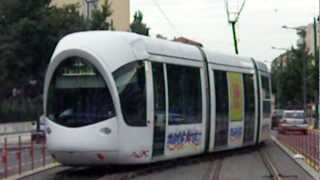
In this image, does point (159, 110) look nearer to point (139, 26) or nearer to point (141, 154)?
point (141, 154)

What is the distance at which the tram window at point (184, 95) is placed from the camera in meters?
22.8

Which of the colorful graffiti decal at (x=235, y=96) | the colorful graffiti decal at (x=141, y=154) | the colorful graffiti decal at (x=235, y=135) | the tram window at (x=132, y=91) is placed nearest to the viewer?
the tram window at (x=132, y=91)

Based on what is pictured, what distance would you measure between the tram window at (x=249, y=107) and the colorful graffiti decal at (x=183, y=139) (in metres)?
5.39

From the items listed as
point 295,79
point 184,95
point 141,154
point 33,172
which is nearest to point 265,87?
point 184,95

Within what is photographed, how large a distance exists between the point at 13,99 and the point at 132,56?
3802 centimetres

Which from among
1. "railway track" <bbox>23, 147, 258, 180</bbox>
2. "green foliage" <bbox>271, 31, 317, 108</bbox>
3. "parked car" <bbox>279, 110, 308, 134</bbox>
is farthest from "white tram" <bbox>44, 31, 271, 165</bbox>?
"green foliage" <bbox>271, 31, 317, 108</bbox>

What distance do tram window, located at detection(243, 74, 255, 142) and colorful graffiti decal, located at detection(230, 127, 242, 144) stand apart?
2.40ft

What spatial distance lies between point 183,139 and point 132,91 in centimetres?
323

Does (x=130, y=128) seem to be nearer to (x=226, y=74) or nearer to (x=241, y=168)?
(x=241, y=168)

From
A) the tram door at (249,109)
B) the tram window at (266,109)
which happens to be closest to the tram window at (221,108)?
the tram door at (249,109)

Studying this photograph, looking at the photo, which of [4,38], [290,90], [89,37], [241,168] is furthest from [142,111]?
[290,90]

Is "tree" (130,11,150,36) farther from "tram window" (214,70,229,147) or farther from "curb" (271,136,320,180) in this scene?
"tram window" (214,70,229,147)

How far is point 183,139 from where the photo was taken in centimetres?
2344

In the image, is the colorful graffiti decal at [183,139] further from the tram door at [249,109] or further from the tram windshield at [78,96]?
the tram door at [249,109]
